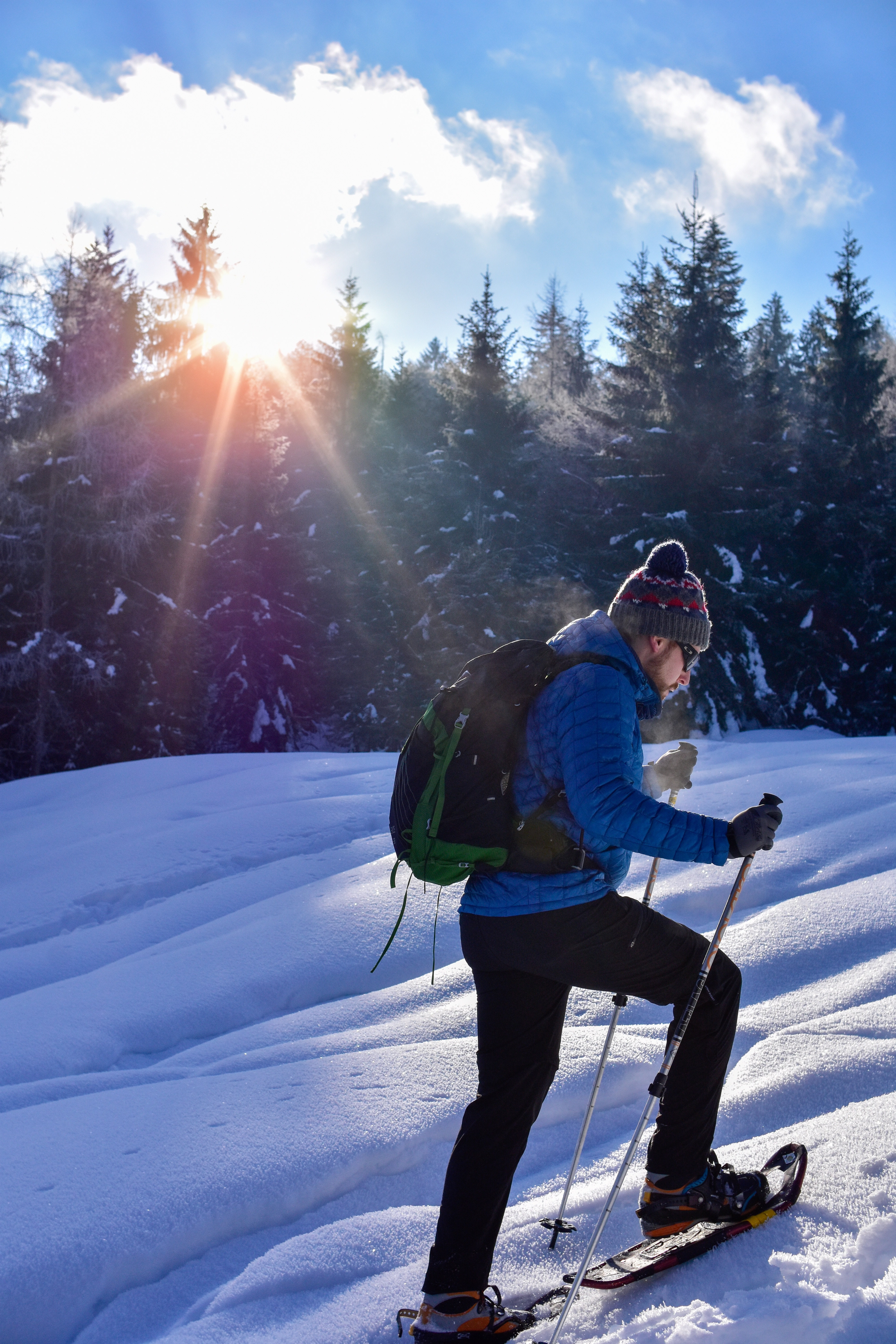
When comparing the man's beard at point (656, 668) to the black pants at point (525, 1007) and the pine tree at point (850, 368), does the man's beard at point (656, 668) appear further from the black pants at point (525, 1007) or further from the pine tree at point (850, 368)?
the pine tree at point (850, 368)

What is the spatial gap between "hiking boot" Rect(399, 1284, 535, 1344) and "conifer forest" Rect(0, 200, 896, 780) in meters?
15.4

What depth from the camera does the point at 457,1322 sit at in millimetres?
2096

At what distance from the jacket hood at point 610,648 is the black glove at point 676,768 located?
1.65 feet

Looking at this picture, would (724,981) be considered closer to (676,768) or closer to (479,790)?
(676,768)

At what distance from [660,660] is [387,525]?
2144 cm

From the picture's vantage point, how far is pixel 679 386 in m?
18.8

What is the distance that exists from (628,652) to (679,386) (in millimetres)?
18257

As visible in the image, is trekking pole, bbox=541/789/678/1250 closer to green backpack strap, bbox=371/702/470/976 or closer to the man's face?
the man's face

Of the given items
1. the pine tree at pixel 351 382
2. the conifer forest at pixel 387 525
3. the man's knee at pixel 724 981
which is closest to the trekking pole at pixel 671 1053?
the man's knee at pixel 724 981

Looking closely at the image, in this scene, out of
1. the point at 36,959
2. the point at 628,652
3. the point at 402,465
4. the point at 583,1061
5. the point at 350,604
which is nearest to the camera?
the point at 628,652

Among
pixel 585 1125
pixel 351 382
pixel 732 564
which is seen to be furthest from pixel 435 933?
pixel 351 382

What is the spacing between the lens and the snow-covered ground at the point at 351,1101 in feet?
7.73

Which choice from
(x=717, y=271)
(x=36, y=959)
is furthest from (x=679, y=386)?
(x=36, y=959)

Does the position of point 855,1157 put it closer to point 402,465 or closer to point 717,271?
point 717,271
